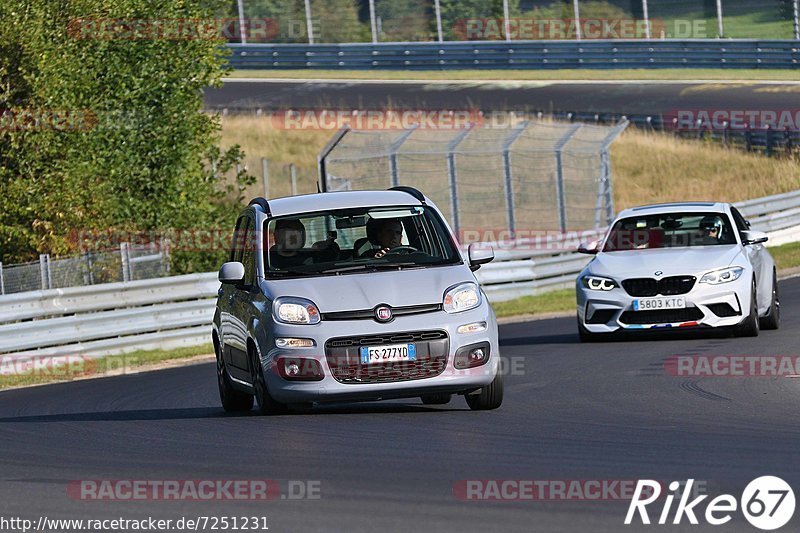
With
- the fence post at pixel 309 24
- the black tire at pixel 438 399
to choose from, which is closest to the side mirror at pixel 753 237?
the black tire at pixel 438 399

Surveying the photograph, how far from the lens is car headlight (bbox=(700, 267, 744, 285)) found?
16.8 m

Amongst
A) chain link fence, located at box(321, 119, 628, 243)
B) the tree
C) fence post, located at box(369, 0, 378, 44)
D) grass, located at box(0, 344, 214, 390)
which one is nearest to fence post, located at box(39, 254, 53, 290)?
grass, located at box(0, 344, 214, 390)

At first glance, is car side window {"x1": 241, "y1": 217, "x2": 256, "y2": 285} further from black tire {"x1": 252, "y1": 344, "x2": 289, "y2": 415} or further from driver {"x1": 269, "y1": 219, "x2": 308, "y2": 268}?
black tire {"x1": 252, "y1": 344, "x2": 289, "y2": 415}

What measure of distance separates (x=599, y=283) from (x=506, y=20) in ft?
107

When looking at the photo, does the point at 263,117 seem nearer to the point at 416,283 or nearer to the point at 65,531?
the point at 416,283

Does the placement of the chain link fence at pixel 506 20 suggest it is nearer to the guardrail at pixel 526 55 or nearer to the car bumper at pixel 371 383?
the guardrail at pixel 526 55

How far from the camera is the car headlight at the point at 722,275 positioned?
55.1ft

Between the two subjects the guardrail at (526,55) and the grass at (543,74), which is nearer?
the guardrail at (526,55)

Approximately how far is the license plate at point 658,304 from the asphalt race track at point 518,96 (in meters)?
24.9

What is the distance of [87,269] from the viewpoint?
2284 centimetres

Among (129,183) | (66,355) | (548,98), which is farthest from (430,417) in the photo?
(548,98)

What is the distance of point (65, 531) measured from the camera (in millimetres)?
7391

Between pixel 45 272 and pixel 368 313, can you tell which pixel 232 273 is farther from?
pixel 45 272

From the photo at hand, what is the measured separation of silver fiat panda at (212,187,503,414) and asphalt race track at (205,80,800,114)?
3023cm
